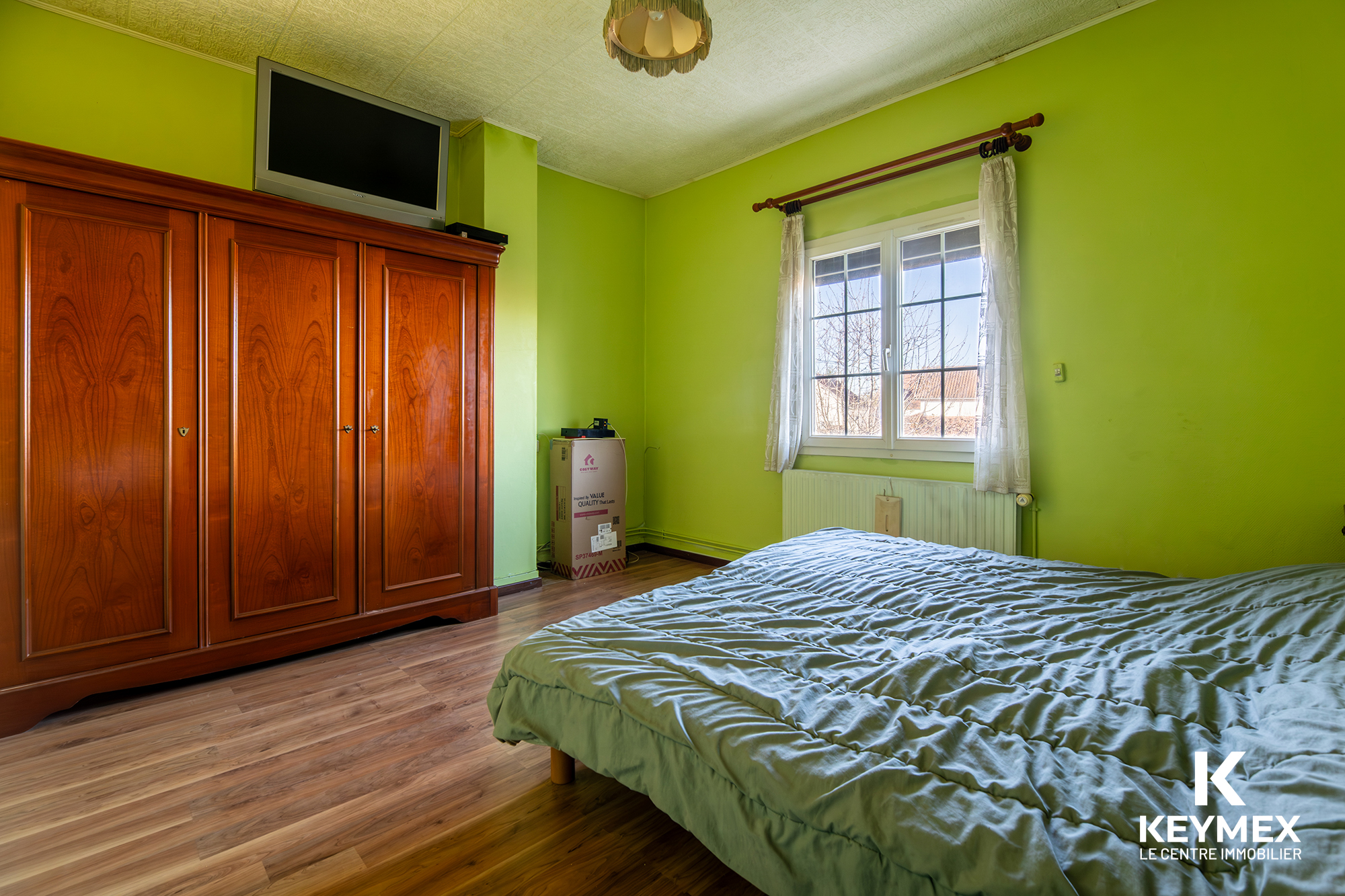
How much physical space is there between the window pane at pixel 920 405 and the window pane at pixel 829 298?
0.65 metres

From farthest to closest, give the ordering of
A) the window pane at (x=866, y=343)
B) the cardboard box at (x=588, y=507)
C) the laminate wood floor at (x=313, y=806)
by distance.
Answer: the cardboard box at (x=588, y=507) < the window pane at (x=866, y=343) < the laminate wood floor at (x=313, y=806)

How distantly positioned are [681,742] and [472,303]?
9.00 ft

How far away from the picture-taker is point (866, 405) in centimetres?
358

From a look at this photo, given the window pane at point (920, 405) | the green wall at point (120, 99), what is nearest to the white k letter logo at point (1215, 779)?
the window pane at point (920, 405)

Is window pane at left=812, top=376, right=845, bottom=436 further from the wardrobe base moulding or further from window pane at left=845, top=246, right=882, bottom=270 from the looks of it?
the wardrobe base moulding

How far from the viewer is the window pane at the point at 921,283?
10.7ft

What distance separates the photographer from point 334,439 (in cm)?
276

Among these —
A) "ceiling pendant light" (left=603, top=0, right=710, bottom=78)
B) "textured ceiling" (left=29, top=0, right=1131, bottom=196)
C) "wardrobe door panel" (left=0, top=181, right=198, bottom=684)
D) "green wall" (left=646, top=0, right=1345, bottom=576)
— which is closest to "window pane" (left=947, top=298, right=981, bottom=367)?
"green wall" (left=646, top=0, right=1345, bottom=576)

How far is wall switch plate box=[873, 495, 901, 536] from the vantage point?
3.27m

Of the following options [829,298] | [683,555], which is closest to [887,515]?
[829,298]

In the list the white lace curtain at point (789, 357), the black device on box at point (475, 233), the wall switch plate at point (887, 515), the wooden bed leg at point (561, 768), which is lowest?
the wooden bed leg at point (561, 768)

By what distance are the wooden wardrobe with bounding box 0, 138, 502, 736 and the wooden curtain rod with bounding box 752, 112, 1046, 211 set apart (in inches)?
80.7

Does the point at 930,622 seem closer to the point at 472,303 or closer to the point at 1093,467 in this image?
the point at 1093,467

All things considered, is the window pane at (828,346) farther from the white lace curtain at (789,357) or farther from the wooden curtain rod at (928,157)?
the wooden curtain rod at (928,157)
